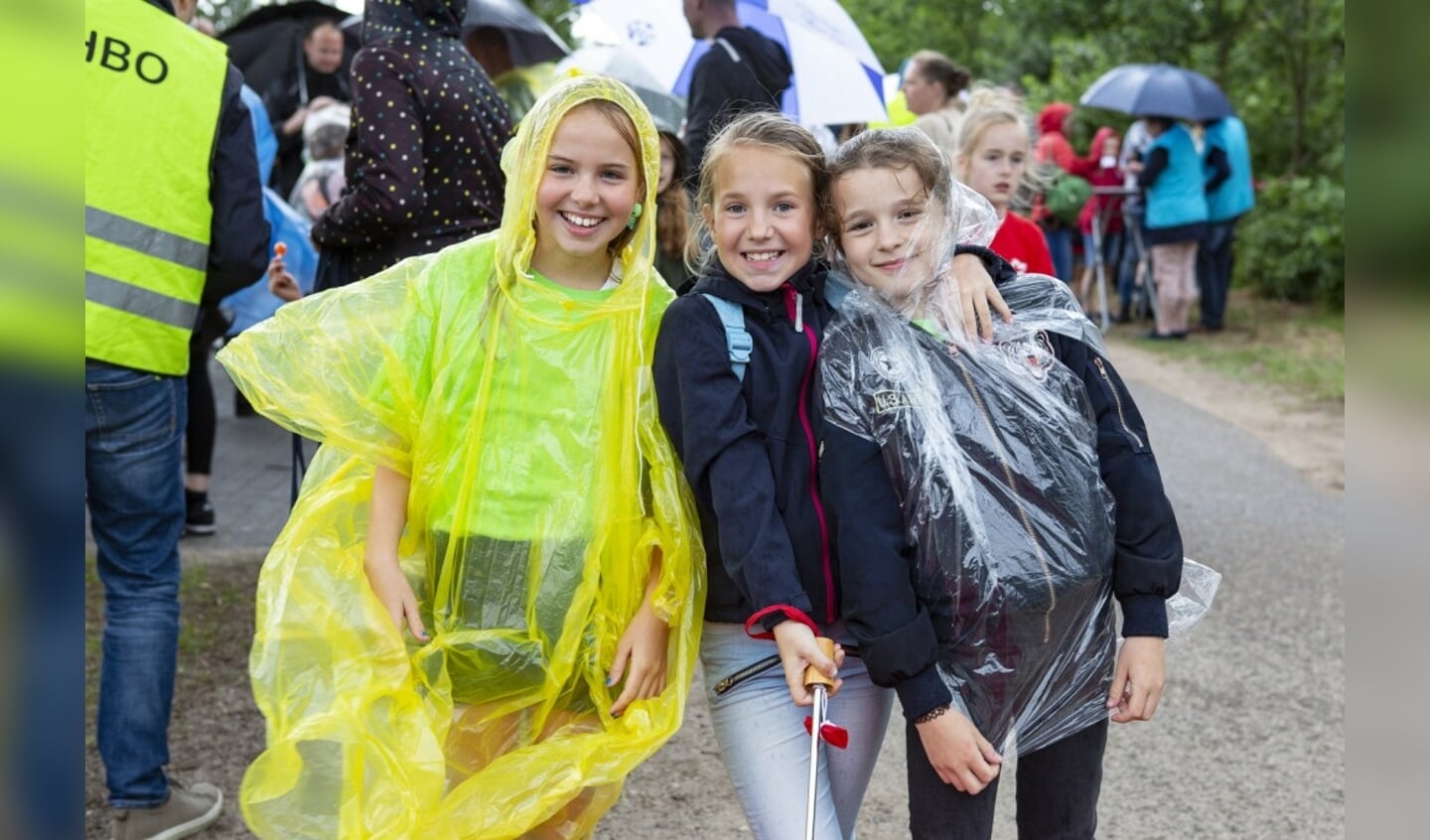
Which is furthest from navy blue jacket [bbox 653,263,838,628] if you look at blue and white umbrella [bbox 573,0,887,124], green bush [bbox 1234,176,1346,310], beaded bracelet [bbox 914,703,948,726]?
green bush [bbox 1234,176,1346,310]

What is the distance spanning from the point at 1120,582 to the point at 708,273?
0.85m

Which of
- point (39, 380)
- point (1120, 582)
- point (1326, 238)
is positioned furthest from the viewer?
point (1326, 238)

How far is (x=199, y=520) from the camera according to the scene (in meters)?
6.19

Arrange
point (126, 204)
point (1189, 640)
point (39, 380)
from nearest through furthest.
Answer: point (39, 380) → point (126, 204) → point (1189, 640)

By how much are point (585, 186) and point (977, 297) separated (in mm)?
708

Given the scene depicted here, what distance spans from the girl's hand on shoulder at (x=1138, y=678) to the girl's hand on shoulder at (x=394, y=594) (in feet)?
3.81

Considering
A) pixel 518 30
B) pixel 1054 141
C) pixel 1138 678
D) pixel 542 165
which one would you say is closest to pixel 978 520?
pixel 1138 678

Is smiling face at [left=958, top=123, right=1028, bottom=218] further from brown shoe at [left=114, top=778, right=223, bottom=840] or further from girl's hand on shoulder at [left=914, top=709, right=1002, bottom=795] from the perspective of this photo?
brown shoe at [left=114, top=778, right=223, bottom=840]

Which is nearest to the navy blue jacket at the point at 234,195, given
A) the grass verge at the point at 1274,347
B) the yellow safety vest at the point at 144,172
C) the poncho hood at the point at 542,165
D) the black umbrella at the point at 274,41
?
the yellow safety vest at the point at 144,172

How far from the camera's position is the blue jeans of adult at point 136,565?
321 centimetres

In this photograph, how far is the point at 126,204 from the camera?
10.4 feet

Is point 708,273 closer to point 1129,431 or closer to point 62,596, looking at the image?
point 1129,431

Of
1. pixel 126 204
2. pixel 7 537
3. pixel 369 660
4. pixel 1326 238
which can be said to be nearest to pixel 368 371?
pixel 369 660

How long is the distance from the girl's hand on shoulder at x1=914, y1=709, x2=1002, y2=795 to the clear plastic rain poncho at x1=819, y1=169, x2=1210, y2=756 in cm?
4
